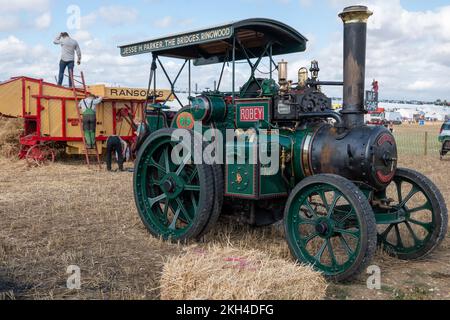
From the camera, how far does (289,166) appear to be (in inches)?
187

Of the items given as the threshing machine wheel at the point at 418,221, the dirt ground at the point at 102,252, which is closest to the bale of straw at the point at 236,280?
the dirt ground at the point at 102,252

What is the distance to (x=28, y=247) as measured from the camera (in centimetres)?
491

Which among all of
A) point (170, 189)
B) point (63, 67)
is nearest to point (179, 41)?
point (170, 189)

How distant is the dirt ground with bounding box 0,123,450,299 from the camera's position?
3805mm

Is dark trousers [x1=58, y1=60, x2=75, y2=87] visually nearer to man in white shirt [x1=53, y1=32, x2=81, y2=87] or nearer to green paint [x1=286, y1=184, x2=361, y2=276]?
man in white shirt [x1=53, y1=32, x2=81, y2=87]

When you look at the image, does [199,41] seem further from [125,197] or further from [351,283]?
[125,197]

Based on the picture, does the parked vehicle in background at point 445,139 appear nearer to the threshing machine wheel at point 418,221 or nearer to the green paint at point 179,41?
the threshing machine wheel at point 418,221

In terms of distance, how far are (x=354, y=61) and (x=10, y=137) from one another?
9.84 meters

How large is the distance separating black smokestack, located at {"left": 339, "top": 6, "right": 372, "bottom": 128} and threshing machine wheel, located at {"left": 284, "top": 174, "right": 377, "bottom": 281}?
0.70 meters

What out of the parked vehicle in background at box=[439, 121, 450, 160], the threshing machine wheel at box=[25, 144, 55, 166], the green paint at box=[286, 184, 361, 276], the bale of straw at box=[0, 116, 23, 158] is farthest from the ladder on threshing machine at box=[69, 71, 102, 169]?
the parked vehicle in background at box=[439, 121, 450, 160]

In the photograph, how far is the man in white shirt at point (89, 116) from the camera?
11266mm

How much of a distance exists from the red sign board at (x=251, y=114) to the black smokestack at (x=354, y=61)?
2.74ft
